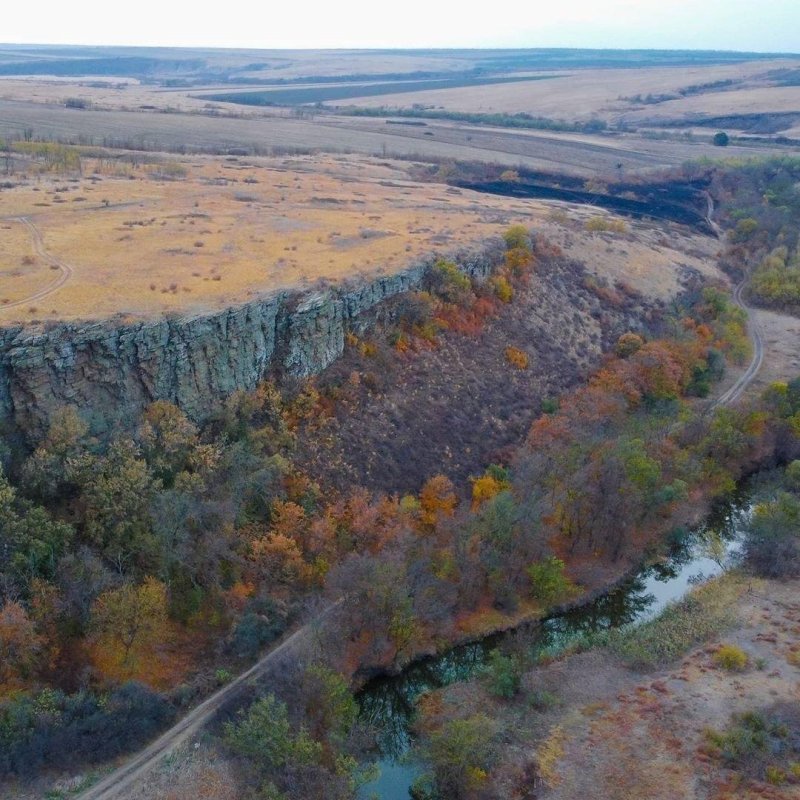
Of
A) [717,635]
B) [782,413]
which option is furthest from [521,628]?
[782,413]

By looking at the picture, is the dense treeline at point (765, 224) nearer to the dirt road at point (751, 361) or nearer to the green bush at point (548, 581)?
the dirt road at point (751, 361)

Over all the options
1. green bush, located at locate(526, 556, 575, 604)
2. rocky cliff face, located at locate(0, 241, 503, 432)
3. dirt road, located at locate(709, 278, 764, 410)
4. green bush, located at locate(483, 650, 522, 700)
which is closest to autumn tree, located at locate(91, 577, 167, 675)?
rocky cliff face, located at locate(0, 241, 503, 432)

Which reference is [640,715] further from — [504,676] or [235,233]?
[235,233]

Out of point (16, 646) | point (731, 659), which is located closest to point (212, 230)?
point (16, 646)

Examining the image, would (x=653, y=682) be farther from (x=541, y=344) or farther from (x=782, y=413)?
(x=541, y=344)

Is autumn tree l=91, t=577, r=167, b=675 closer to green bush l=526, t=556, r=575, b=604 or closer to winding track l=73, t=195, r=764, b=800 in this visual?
winding track l=73, t=195, r=764, b=800
